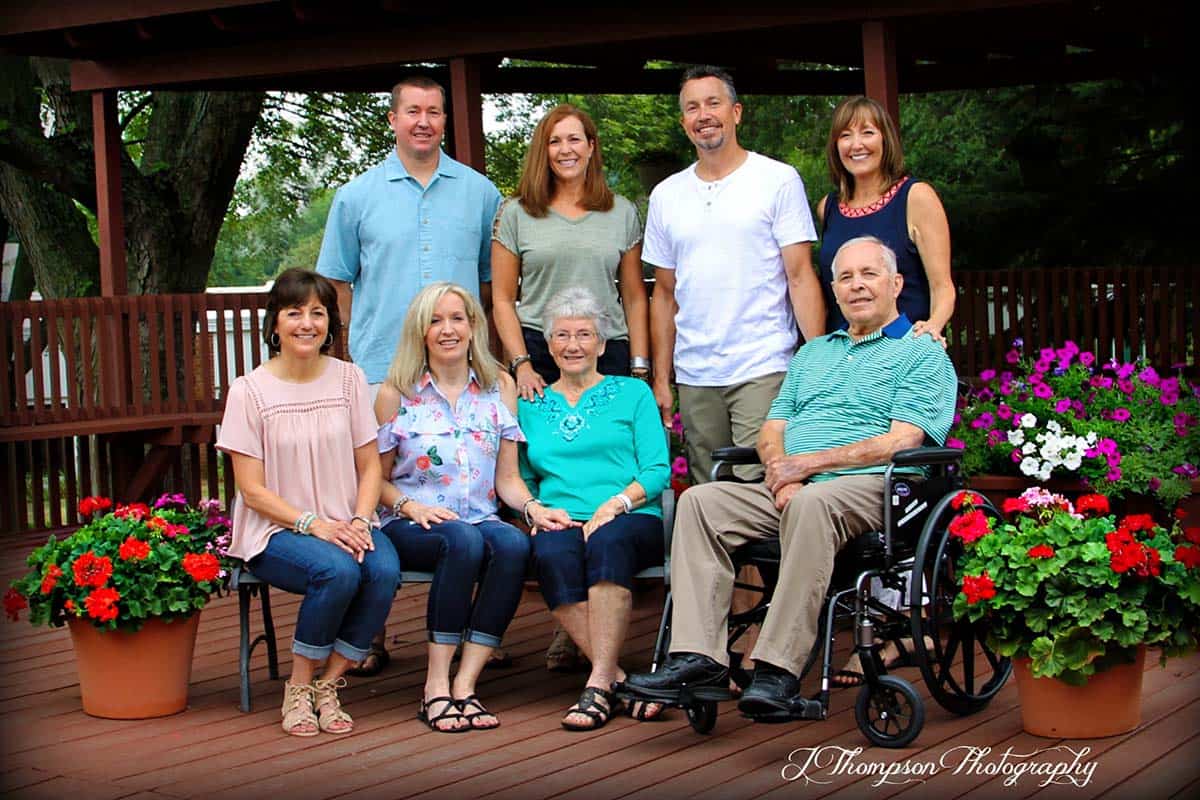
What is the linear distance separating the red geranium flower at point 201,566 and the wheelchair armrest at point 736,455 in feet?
4.72

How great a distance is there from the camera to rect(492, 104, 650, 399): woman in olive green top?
175 inches

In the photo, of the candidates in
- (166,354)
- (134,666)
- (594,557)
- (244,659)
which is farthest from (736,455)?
(166,354)

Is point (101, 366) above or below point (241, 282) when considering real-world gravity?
below

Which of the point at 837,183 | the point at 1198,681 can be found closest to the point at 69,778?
the point at 837,183

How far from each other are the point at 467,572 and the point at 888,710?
1.19m

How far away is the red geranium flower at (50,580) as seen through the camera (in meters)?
4.13

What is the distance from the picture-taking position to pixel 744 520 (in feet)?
12.9

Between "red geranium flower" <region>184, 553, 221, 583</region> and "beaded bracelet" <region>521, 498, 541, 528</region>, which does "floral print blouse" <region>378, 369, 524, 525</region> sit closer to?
"beaded bracelet" <region>521, 498, 541, 528</region>

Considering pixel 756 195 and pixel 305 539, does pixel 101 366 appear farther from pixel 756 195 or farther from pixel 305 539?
pixel 756 195

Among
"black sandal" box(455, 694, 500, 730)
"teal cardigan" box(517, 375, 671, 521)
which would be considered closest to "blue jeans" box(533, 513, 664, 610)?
"teal cardigan" box(517, 375, 671, 521)

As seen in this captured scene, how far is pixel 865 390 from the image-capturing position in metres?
4.02

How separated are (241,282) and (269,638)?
43.6 meters

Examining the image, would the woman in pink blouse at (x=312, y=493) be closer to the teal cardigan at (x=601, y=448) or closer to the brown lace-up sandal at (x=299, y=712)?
the brown lace-up sandal at (x=299, y=712)

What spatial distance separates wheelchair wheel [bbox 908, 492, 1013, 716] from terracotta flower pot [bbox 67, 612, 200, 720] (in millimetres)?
2005
